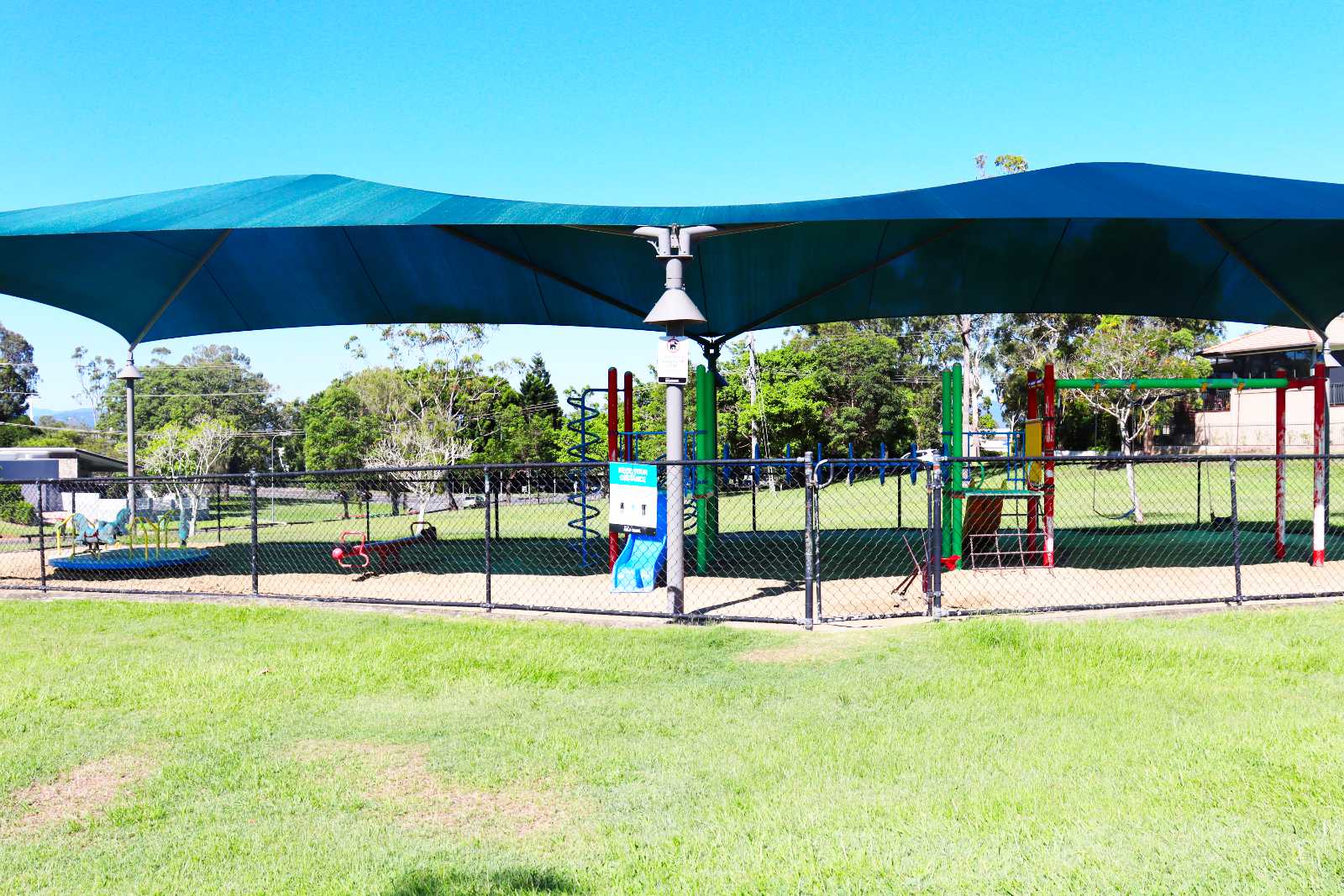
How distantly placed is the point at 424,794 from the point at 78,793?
162cm

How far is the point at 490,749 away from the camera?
4.98 meters

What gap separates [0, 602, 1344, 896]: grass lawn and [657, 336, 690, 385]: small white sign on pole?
2.21 meters

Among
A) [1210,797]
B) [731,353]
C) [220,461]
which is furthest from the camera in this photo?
[220,461]

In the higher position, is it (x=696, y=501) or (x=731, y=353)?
(x=731, y=353)

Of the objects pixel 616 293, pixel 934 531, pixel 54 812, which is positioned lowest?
pixel 54 812

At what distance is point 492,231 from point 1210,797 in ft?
30.8

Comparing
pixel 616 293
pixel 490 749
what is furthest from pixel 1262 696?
pixel 616 293

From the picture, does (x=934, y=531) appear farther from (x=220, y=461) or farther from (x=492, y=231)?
(x=220, y=461)

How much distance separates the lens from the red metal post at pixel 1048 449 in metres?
11.1

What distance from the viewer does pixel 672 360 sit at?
27.5 feet

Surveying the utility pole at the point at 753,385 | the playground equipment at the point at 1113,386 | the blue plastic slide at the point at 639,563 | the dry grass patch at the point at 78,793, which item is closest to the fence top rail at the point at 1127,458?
the playground equipment at the point at 1113,386

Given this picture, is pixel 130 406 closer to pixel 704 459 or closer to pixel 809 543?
pixel 704 459

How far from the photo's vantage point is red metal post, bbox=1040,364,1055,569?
11055 mm

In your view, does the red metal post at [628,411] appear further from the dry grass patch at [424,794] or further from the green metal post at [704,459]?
the dry grass patch at [424,794]
